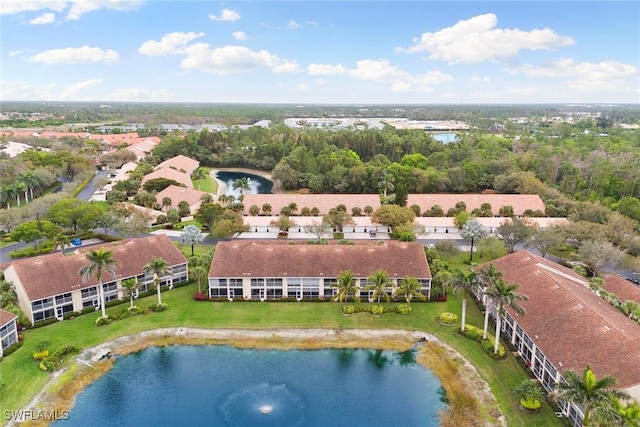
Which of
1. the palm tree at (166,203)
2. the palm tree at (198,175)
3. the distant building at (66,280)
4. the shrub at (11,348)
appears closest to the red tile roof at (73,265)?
the distant building at (66,280)

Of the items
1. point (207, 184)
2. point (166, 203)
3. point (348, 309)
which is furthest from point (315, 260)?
point (207, 184)

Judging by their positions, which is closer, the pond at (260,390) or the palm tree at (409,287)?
the pond at (260,390)

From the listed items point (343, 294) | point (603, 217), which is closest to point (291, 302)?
point (343, 294)

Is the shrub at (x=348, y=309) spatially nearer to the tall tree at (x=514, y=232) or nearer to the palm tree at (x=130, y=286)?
the palm tree at (x=130, y=286)

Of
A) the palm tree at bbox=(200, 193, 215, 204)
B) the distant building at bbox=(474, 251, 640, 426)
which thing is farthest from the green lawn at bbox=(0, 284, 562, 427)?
the palm tree at bbox=(200, 193, 215, 204)

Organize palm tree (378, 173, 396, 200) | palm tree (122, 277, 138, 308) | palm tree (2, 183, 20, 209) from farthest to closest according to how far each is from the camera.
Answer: palm tree (378, 173, 396, 200) → palm tree (2, 183, 20, 209) → palm tree (122, 277, 138, 308)

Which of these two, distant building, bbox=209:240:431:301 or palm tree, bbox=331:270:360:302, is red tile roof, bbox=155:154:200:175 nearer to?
distant building, bbox=209:240:431:301
